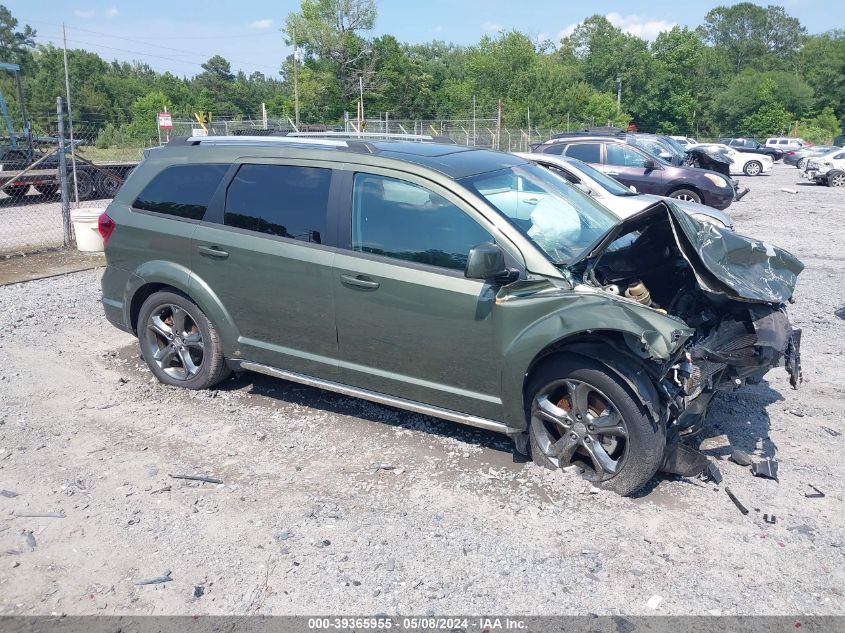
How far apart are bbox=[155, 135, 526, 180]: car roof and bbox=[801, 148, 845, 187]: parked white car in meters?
23.7

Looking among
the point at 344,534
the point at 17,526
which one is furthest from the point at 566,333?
the point at 17,526

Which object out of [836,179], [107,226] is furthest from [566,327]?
[836,179]

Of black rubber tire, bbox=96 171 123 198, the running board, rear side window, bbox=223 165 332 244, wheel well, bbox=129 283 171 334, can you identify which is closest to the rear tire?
black rubber tire, bbox=96 171 123 198

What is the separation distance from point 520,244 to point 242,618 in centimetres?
247

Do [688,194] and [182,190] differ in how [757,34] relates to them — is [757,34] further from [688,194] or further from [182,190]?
[182,190]

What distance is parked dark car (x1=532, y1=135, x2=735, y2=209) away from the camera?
1535cm

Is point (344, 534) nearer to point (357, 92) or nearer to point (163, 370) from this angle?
point (163, 370)

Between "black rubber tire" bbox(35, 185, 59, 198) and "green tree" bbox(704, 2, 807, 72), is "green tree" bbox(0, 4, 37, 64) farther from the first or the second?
"green tree" bbox(704, 2, 807, 72)

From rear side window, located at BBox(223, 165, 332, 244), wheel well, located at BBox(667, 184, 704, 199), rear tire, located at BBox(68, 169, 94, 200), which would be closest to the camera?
rear side window, located at BBox(223, 165, 332, 244)

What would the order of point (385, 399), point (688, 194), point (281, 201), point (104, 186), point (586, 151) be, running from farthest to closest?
point (104, 186) < point (586, 151) < point (688, 194) < point (281, 201) < point (385, 399)

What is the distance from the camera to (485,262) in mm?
3914

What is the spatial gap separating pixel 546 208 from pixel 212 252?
240 cm

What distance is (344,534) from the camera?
374cm

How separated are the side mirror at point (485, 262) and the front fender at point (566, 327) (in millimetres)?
188
